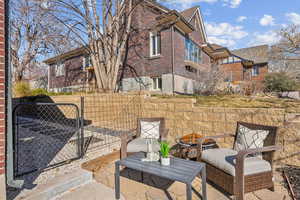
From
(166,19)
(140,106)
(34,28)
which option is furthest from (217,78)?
(34,28)

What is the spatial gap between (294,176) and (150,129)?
2916 millimetres

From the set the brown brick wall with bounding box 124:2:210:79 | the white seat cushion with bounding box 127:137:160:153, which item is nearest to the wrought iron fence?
the white seat cushion with bounding box 127:137:160:153

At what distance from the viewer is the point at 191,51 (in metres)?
12.5

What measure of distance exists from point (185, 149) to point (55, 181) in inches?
98.0

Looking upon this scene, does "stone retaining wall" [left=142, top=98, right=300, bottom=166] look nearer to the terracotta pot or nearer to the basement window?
the terracotta pot

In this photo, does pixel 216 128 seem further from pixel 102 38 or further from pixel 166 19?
pixel 166 19

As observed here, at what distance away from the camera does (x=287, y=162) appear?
3.34 m

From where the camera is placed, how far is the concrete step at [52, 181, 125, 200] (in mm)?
2408

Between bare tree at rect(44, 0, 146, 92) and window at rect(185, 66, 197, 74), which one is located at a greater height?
bare tree at rect(44, 0, 146, 92)

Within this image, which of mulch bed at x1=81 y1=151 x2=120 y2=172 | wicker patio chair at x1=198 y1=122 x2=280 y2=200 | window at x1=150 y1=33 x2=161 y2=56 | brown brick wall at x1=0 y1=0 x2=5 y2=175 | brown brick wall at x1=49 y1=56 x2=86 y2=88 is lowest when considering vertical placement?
mulch bed at x1=81 y1=151 x2=120 y2=172

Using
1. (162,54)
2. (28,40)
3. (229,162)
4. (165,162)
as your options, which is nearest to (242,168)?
(229,162)

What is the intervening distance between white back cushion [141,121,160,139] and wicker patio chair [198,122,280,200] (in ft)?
5.00

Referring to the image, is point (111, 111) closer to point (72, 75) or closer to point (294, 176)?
point (294, 176)

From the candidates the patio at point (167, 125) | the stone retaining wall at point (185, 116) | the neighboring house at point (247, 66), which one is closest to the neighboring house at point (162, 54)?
the stone retaining wall at point (185, 116)
